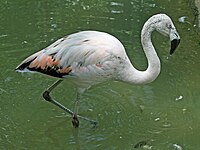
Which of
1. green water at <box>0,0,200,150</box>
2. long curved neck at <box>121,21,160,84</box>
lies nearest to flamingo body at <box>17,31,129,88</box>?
long curved neck at <box>121,21,160,84</box>

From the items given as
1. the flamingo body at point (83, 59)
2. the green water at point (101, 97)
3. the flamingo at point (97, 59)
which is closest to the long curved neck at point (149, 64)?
the flamingo at point (97, 59)

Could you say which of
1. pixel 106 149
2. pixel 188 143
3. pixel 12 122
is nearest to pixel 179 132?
pixel 188 143

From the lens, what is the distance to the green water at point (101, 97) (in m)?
5.50

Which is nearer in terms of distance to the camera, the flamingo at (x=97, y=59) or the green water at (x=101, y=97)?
the flamingo at (x=97, y=59)

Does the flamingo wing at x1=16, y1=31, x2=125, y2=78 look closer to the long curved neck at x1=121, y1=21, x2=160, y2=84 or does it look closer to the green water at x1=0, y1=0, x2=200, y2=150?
the long curved neck at x1=121, y1=21, x2=160, y2=84

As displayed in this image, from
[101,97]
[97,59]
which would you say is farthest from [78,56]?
[101,97]

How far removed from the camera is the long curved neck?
5238 mm

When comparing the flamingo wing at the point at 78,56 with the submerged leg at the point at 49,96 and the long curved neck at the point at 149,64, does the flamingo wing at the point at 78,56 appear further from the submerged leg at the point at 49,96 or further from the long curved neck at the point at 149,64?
the submerged leg at the point at 49,96

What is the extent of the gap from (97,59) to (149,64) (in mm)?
506

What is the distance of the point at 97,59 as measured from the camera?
5195 mm

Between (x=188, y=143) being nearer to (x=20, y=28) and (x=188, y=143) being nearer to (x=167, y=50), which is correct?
(x=167, y=50)

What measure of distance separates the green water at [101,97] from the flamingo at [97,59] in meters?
0.58

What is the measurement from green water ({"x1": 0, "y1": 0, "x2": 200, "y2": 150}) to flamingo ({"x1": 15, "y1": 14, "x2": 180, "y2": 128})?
578 millimetres

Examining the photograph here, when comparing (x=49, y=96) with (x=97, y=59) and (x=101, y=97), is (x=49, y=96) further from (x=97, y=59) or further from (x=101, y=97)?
(x=97, y=59)
